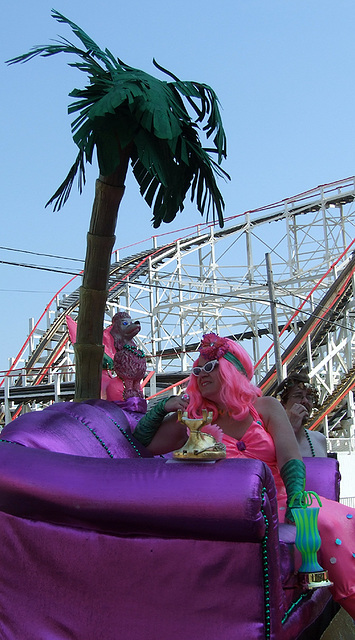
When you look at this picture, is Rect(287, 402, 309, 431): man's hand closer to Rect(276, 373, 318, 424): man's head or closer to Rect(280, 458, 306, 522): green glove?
Rect(276, 373, 318, 424): man's head

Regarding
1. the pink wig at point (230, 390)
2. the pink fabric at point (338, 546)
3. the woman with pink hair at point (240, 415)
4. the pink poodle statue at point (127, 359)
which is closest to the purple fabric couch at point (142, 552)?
the pink fabric at point (338, 546)

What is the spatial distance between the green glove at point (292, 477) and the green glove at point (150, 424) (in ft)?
1.49

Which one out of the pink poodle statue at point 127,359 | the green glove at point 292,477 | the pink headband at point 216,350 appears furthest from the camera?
the pink poodle statue at point 127,359

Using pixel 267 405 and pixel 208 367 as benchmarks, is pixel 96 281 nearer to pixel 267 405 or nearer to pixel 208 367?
pixel 208 367

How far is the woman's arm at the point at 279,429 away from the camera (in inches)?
78.3

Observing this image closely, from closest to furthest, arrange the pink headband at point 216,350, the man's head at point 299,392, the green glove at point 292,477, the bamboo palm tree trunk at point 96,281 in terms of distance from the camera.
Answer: the green glove at point 292,477, the pink headband at point 216,350, the bamboo palm tree trunk at point 96,281, the man's head at point 299,392

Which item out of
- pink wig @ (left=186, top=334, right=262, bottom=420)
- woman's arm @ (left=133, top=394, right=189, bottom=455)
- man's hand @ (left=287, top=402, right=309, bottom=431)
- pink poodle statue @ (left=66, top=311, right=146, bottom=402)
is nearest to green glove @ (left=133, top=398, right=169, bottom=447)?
woman's arm @ (left=133, top=394, right=189, bottom=455)

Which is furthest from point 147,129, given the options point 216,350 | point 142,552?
point 142,552

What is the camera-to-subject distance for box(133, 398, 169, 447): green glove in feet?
7.18

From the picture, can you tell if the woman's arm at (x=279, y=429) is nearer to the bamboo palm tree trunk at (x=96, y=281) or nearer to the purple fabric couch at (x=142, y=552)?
the purple fabric couch at (x=142, y=552)

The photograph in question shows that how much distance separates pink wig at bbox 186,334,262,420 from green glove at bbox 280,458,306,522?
21 centimetres

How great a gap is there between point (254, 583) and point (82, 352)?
1.58m

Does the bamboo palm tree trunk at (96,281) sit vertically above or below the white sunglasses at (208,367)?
above

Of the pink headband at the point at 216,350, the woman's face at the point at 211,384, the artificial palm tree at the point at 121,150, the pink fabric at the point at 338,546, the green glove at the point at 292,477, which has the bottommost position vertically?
the pink fabric at the point at 338,546
